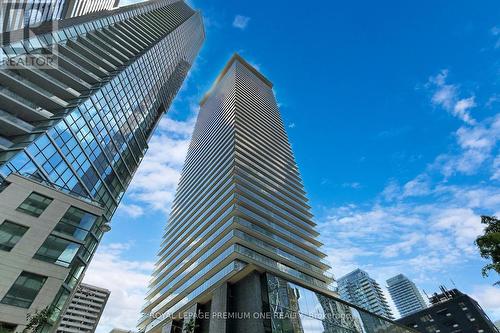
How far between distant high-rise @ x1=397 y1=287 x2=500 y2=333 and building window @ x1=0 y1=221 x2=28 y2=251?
85227 mm

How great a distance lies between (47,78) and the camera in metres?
31.5

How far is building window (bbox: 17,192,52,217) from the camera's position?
73.4 feet

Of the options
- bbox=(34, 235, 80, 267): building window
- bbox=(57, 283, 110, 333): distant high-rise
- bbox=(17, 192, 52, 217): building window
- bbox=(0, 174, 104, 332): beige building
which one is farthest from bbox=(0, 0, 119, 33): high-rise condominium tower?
bbox=(57, 283, 110, 333): distant high-rise

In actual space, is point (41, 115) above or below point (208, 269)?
above

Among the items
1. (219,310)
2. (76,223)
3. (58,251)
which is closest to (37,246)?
(58,251)

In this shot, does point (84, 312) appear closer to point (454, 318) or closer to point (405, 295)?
point (454, 318)

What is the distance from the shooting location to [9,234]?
20562 millimetres

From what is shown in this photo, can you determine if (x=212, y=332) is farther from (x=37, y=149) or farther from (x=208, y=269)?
(x=37, y=149)

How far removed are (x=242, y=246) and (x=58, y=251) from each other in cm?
2171

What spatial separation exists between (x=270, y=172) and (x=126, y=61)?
35358mm

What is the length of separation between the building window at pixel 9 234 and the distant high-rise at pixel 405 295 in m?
203

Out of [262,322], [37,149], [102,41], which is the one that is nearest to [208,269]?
[262,322]

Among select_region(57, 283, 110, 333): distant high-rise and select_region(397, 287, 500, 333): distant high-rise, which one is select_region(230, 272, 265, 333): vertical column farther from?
select_region(57, 283, 110, 333): distant high-rise

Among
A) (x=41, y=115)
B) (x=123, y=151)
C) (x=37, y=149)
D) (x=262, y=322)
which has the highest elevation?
(x=123, y=151)
